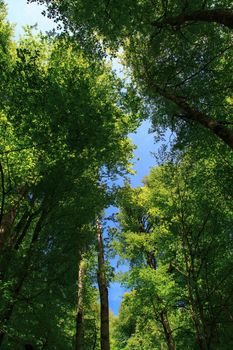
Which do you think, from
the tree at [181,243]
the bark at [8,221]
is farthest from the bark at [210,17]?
the bark at [8,221]

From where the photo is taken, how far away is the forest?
1055cm

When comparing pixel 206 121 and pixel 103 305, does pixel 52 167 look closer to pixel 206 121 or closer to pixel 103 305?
pixel 103 305

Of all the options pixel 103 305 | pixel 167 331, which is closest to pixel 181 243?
pixel 103 305

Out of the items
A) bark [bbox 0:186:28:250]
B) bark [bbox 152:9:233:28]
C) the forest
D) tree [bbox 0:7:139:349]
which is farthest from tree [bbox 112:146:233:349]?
bark [bbox 0:186:28:250]

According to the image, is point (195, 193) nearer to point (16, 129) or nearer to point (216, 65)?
point (216, 65)

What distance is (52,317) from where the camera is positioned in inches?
580

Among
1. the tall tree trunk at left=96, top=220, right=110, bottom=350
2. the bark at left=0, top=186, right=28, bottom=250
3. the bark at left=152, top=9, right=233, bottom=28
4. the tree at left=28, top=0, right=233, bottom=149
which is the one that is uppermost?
the tree at left=28, top=0, right=233, bottom=149

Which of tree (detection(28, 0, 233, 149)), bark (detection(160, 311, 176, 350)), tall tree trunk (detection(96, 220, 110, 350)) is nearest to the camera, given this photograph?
tall tree trunk (detection(96, 220, 110, 350))

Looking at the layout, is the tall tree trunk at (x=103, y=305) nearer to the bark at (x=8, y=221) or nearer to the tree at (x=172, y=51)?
the bark at (x=8, y=221)

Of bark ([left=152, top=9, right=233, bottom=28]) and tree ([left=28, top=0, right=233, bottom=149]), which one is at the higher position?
tree ([left=28, top=0, right=233, bottom=149])

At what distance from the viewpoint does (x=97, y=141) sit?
12.4 metres

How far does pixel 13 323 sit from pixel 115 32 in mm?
11533

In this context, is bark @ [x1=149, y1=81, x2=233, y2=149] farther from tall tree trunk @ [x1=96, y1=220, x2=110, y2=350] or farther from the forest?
tall tree trunk @ [x1=96, y1=220, x2=110, y2=350]

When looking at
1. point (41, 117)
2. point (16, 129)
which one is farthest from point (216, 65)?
point (16, 129)
